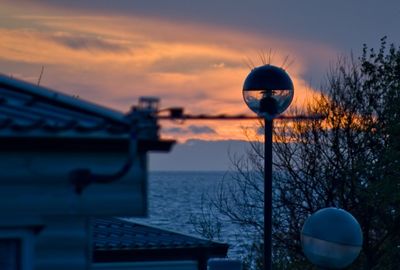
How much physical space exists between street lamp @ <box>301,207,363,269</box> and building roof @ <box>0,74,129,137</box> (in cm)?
402

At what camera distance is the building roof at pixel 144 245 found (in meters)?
10.5

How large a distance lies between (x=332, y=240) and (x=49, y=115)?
4.33 m

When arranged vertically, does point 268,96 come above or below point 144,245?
above

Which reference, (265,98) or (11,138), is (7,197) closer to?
(11,138)

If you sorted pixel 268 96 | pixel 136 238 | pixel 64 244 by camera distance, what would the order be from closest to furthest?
pixel 64 244 → pixel 268 96 → pixel 136 238

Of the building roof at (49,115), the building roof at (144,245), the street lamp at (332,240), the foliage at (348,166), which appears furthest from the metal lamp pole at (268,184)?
the foliage at (348,166)

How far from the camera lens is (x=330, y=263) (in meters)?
9.72

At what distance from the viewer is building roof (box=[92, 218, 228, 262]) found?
10.5 m

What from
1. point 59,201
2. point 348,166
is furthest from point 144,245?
point 348,166

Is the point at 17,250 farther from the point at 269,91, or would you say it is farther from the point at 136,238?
the point at 136,238

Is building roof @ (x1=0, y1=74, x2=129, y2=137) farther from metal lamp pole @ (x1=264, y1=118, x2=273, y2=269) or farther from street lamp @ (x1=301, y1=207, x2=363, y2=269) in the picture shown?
street lamp @ (x1=301, y1=207, x2=363, y2=269)

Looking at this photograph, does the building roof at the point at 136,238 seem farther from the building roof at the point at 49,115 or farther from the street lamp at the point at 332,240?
the building roof at the point at 49,115

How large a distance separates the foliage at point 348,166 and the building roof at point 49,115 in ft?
55.9

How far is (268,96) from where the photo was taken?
378 inches
